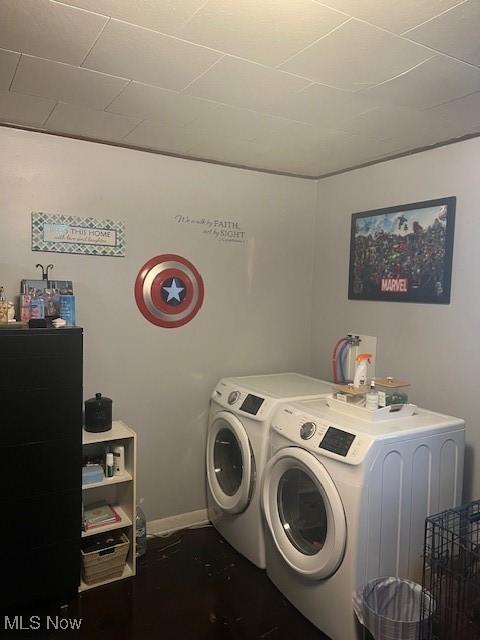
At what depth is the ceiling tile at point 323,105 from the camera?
1910mm

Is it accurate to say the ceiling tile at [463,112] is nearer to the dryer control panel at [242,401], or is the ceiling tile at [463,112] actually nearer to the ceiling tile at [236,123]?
the ceiling tile at [236,123]

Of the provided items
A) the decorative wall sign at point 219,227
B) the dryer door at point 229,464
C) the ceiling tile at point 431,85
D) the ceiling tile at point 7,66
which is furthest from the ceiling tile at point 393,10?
the dryer door at point 229,464

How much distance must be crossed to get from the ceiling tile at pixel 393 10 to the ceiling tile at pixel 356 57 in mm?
45

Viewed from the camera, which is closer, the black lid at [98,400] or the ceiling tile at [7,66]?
the ceiling tile at [7,66]

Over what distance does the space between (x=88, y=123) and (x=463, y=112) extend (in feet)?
5.79

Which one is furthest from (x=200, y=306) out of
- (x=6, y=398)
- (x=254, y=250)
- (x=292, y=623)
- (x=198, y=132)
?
(x=292, y=623)

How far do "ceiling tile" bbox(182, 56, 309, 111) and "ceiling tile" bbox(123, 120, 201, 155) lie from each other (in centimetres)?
47

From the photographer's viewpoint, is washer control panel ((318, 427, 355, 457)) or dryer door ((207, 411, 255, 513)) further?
dryer door ((207, 411, 255, 513))

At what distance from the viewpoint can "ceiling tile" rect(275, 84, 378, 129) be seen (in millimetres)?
1910

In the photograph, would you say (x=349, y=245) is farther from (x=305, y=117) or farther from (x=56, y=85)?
(x=56, y=85)

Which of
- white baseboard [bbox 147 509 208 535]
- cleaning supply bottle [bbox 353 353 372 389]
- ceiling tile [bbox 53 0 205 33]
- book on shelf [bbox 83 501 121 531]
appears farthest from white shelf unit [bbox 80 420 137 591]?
ceiling tile [bbox 53 0 205 33]

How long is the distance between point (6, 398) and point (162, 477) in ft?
4.06

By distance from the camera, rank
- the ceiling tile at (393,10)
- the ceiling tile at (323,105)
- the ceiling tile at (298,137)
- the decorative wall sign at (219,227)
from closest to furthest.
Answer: the ceiling tile at (393,10), the ceiling tile at (323,105), the ceiling tile at (298,137), the decorative wall sign at (219,227)

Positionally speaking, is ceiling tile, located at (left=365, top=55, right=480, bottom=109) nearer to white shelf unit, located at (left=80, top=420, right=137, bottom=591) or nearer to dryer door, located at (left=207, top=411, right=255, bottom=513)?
dryer door, located at (left=207, top=411, right=255, bottom=513)
